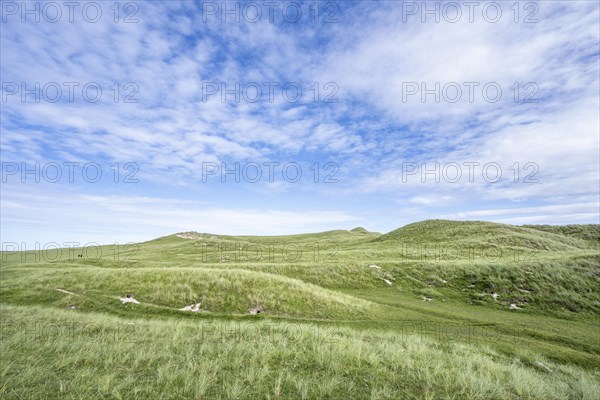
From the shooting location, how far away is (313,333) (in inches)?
527

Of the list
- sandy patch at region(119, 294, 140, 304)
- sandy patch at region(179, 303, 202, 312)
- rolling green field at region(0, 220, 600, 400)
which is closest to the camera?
rolling green field at region(0, 220, 600, 400)

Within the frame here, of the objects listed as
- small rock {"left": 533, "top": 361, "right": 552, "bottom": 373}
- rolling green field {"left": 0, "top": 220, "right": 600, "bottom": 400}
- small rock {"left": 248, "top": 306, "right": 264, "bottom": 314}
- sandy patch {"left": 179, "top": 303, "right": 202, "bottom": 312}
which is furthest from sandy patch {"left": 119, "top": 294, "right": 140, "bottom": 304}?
small rock {"left": 533, "top": 361, "right": 552, "bottom": 373}

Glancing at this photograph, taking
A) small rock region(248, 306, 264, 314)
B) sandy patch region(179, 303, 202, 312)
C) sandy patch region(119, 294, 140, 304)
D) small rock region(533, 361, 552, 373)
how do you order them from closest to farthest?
small rock region(533, 361, 552, 373) < small rock region(248, 306, 264, 314) < sandy patch region(179, 303, 202, 312) < sandy patch region(119, 294, 140, 304)

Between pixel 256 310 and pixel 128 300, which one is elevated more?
pixel 128 300

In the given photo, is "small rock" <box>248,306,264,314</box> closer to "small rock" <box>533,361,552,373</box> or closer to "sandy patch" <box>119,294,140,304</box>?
"sandy patch" <box>119,294,140,304</box>

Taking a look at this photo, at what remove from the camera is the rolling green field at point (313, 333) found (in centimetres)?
746

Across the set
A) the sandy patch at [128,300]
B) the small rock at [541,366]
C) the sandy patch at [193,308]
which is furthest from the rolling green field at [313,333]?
the sandy patch at [128,300]

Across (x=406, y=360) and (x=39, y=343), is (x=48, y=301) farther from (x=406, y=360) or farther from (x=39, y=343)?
(x=406, y=360)

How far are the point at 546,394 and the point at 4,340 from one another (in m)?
17.9

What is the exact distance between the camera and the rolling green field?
7.46 meters

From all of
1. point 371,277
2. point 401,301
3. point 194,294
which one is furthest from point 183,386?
point 371,277

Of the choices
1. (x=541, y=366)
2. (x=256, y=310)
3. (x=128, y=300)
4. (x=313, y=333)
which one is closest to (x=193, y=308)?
(x=256, y=310)

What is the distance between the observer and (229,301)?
2483 cm

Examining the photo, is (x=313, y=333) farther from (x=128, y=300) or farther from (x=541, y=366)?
(x=128, y=300)
